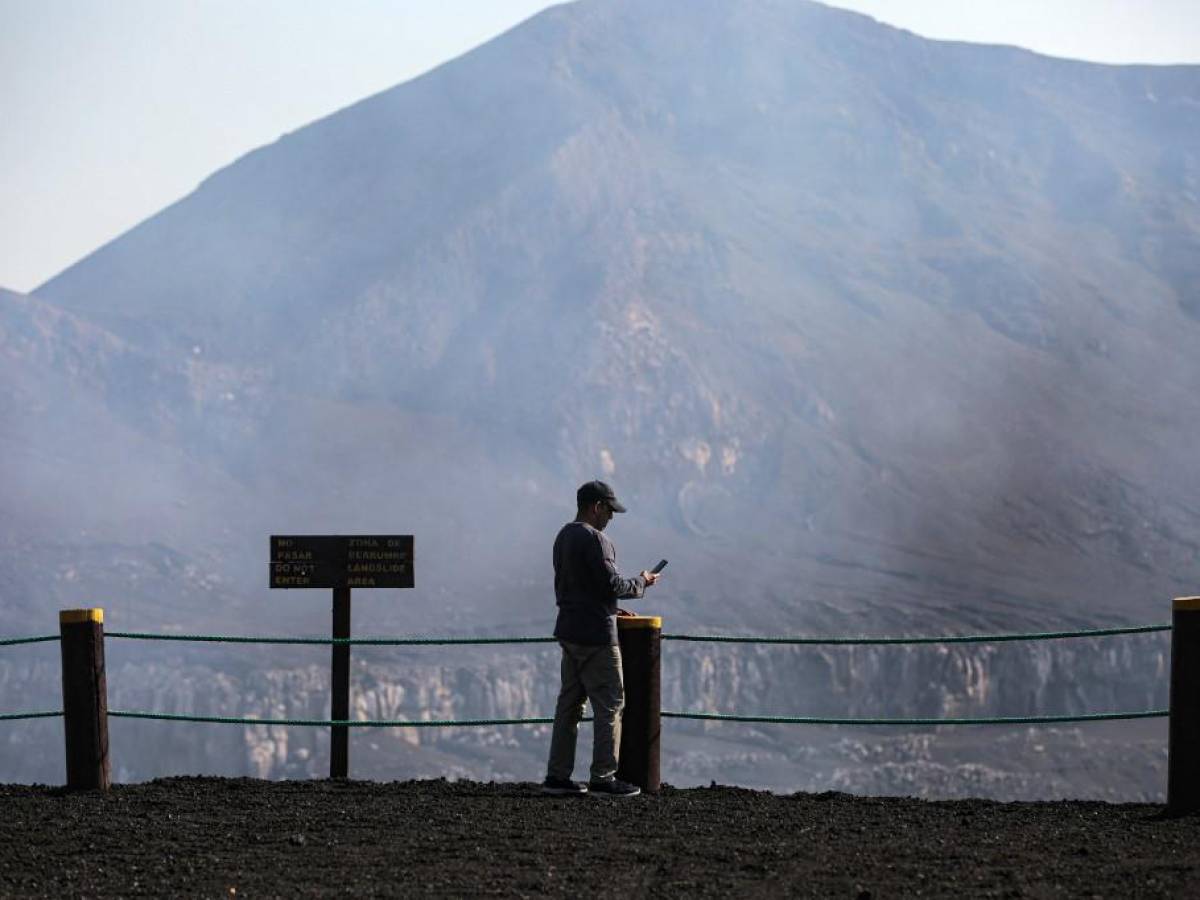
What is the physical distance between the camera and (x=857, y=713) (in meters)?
180

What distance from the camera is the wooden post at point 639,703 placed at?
12.1m

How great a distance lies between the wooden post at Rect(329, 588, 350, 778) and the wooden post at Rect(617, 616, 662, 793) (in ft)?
7.07

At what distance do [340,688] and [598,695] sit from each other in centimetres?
A: 296

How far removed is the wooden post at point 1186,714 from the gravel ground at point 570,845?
8.2 inches

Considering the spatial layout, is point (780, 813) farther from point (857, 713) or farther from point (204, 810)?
point (857, 713)

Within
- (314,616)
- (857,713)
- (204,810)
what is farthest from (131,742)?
(204,810)

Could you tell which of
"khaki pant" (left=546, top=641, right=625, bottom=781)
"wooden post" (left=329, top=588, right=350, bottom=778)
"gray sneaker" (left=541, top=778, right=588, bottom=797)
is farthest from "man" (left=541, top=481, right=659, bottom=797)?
"wooden post" (left=329, top=588, right=350, bottom=778)

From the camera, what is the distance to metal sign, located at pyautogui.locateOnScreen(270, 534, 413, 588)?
46.6 ft

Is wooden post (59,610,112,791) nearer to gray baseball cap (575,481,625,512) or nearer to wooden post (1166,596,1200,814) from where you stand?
gray baseball cap (575,481,625,512)

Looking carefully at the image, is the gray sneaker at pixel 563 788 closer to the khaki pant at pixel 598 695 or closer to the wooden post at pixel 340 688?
the khaki pant at pixel 598 695

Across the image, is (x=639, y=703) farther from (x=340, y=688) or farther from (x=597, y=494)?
(x=340, y=688)

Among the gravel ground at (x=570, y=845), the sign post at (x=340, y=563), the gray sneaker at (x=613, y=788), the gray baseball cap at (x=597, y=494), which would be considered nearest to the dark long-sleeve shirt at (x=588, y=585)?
the gray baseball cap at (x=597, y=494)

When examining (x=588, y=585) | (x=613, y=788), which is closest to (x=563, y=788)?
(x=613, y=788)

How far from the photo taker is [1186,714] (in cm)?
1066
